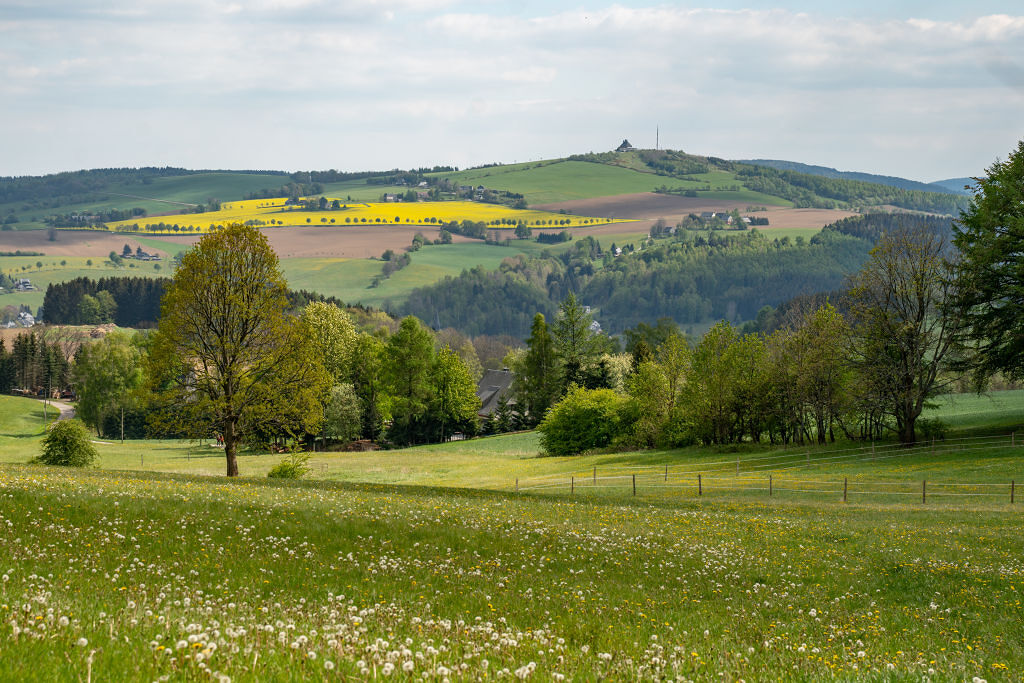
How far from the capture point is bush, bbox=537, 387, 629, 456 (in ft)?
269

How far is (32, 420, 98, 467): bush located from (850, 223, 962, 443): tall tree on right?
5247 centimetres

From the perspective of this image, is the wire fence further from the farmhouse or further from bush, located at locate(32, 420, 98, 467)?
the farmhouse

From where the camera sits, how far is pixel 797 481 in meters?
48.7

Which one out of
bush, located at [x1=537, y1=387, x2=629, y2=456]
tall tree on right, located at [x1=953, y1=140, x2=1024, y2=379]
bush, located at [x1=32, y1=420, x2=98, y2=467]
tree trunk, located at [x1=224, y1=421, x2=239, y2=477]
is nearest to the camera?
tree trunk, located at [x1=224, y1=421, x2=239, y2=477]

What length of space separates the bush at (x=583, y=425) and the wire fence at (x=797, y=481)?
17444mm

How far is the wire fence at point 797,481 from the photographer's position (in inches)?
1657

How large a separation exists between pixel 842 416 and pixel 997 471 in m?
19.8

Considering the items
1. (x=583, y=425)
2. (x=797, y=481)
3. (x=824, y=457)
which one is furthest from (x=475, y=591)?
(x=583, y=425)

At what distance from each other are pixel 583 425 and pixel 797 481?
35.2 meters

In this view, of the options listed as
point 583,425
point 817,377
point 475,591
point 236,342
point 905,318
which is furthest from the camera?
point 583,425

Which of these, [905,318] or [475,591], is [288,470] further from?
[905,318]

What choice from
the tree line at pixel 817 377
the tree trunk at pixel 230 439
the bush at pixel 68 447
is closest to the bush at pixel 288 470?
the tree trunk at pixel 230 439

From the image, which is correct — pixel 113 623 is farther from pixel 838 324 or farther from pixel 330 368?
pixel 330 368

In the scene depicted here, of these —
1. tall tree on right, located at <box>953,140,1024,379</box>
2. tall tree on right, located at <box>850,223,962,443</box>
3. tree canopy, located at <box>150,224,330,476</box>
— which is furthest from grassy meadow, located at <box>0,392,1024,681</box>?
tall tree on right, located at <box>953,140,1024,379</box>
